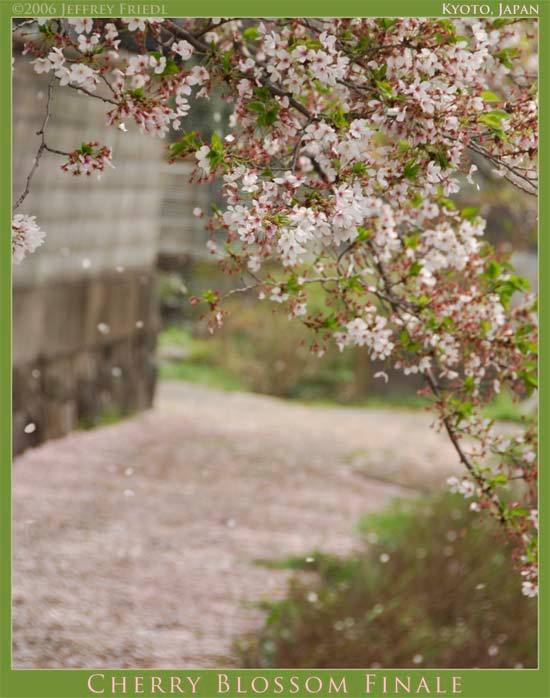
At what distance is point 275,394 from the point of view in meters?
12.8

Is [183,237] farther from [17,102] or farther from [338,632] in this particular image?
[338,632]

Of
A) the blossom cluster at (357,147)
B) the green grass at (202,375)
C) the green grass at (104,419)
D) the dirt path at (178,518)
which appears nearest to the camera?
the blossom cluster at (357,147)

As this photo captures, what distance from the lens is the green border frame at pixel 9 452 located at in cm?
241

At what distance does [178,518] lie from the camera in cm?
648

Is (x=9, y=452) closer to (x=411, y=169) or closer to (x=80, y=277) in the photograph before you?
(x=411, y=169)

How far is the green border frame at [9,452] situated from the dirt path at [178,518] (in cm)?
160

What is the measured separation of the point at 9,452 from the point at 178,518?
403cm

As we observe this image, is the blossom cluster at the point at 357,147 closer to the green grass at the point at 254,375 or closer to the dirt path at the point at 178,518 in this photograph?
the dirt path at the point at 178,518

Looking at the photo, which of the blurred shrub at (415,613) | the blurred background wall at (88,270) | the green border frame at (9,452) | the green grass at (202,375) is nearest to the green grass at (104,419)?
the blurred background wall at (88,270)

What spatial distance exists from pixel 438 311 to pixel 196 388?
29.4ft

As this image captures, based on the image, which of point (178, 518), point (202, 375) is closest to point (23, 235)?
point (178, 518)

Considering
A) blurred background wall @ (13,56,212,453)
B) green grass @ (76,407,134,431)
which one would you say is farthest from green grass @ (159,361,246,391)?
green grass @ (76,407,134,431)

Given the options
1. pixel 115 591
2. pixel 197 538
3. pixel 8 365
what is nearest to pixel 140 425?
pixel 197 538

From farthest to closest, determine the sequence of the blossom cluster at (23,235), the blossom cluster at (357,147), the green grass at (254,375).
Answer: the green grass at (254,375) < the blossom cluster at (23,235) < the blossom cluster at (357,147)
